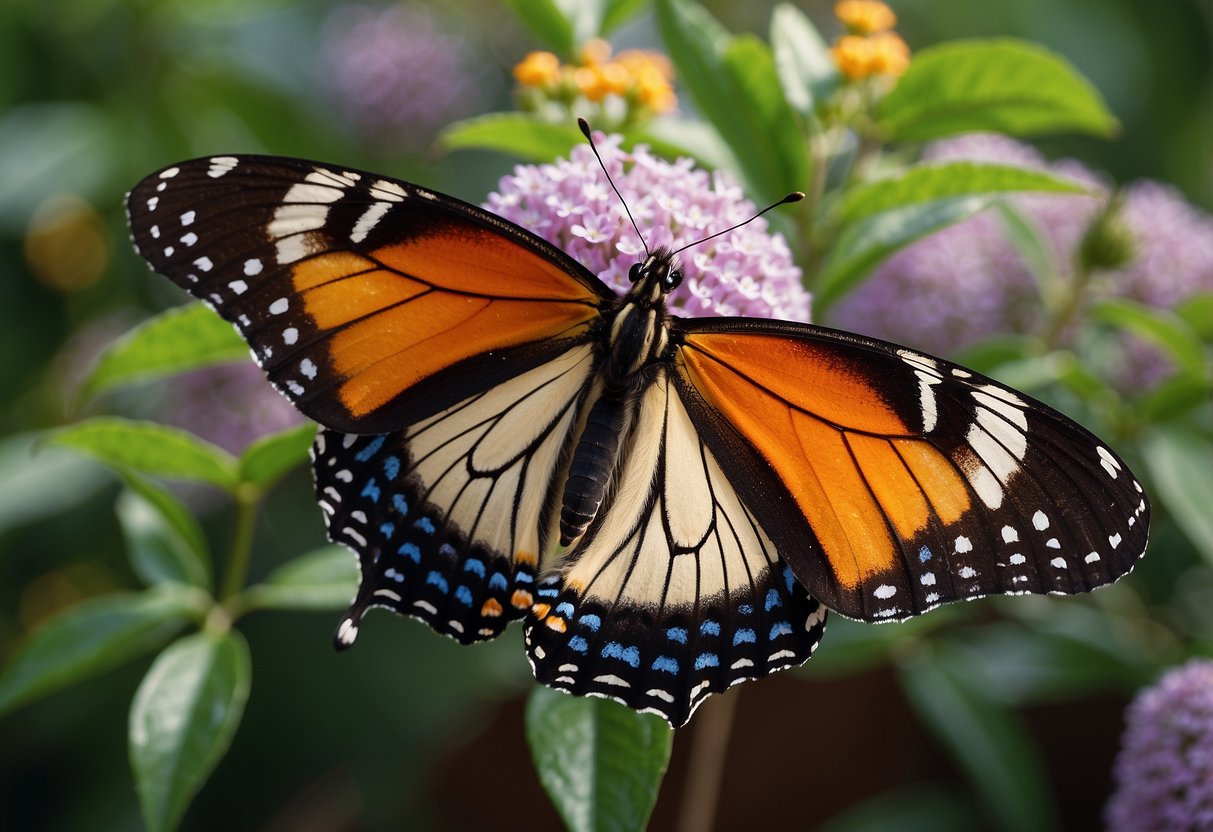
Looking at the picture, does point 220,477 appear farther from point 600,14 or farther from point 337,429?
point 600,14

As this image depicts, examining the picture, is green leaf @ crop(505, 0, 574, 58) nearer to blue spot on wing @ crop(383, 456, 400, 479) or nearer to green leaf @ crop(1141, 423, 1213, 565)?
blue spot on wing @ crop(383, 456, 400, 479)

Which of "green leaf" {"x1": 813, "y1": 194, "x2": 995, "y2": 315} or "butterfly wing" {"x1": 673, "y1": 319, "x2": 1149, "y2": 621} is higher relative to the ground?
"green leaf" {"x1": 813, "y1": 194, "x2": 995, "y2": 315}

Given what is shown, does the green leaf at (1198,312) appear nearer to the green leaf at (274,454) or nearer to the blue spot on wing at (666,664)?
the blue spot on wing at (666,664)

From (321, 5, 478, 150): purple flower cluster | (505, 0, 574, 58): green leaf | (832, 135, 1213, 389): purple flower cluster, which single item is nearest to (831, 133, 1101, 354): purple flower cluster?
(832, 135, 1213, 389): purple flower cluster

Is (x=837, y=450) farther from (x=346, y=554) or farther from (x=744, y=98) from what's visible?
(x=346, y=554)

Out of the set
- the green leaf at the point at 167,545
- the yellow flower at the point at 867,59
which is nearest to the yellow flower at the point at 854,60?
the yellow flower at the point at 867,59

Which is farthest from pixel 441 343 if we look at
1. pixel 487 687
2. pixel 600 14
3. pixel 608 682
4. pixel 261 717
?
pixel 261 717
